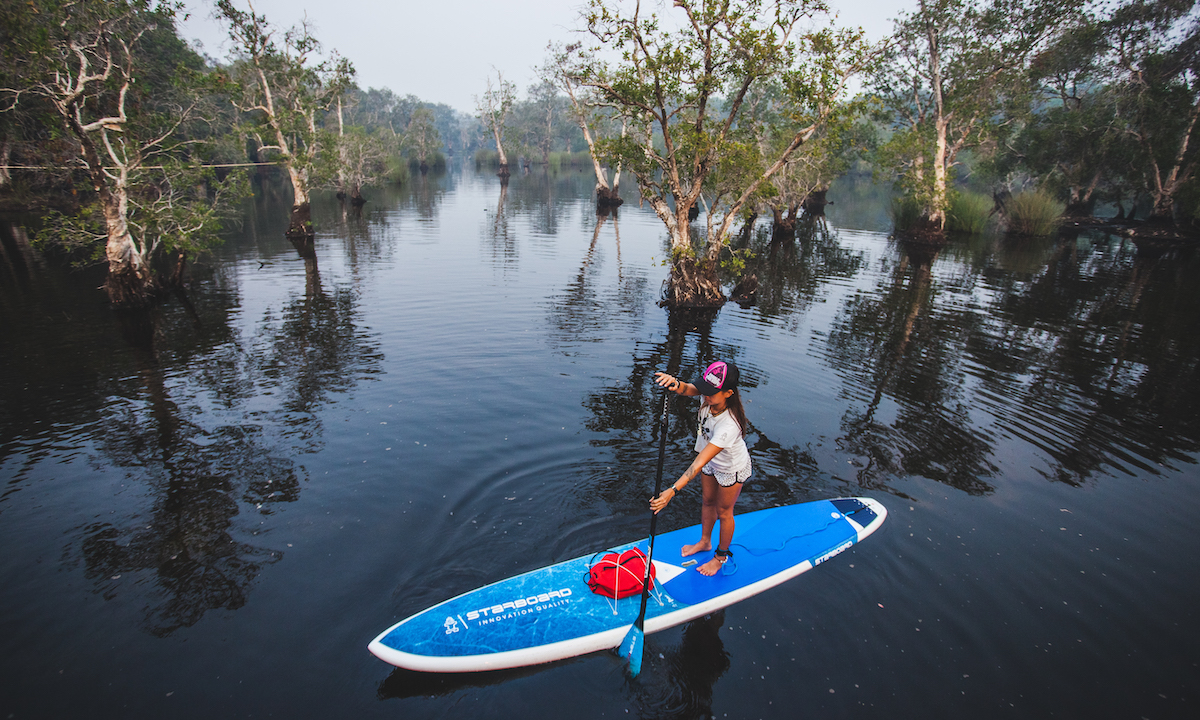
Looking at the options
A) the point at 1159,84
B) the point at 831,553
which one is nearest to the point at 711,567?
the point at 831,553

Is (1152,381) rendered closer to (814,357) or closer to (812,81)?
(814,357)

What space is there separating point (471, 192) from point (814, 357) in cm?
4573

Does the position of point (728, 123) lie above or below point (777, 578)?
above

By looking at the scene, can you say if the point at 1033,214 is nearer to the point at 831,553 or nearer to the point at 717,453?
the point at 831,553

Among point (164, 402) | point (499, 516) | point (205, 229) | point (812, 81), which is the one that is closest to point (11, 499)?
point (164, 402)

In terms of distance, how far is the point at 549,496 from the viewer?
7004 millimetres

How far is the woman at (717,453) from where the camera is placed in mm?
4977

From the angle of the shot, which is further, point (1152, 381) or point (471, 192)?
point (471, 192)

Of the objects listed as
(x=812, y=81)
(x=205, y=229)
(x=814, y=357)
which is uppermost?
(x=812, y=81)

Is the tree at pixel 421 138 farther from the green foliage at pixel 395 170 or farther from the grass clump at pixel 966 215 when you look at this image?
the grass clump at pixel 966 215

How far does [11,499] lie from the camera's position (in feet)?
21.5

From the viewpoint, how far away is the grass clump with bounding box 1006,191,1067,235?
108ft

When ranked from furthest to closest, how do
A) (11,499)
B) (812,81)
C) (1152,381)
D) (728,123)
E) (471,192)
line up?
(471,192) < (728,123) < (812,81) < (1152,381) < (11,499)

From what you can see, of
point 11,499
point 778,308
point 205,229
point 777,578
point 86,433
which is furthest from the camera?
point 778,308
